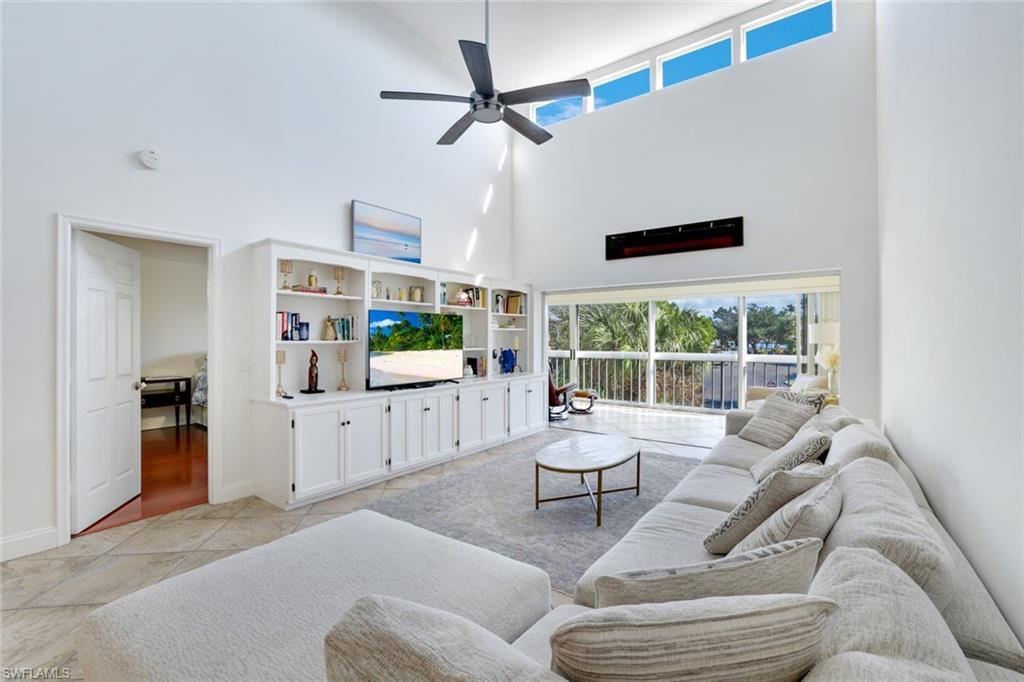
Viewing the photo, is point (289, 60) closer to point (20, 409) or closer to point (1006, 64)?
point (20, 409)

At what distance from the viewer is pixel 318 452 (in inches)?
142

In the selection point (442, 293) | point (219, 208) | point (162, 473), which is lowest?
point (162, 473)

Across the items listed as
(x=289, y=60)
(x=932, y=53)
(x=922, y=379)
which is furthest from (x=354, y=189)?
(x=922, y=379)

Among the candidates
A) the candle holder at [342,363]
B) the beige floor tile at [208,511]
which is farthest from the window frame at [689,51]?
the beige floor tile at [208,511]

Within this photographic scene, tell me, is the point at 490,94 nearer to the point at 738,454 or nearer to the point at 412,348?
the point at 412,348

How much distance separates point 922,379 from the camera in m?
2.28

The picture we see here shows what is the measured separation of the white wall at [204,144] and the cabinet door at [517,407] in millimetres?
1795

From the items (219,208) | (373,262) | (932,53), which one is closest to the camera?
(932,53)

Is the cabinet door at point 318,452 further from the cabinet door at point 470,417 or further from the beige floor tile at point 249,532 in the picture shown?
the cabinet door at point 470,417

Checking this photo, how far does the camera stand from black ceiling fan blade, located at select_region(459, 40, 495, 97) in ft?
8.79

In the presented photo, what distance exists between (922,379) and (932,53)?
60.7 inches

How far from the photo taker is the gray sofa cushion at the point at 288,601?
1.17m

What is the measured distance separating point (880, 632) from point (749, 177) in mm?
5009

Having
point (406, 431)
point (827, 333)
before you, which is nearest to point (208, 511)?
point (406, 431)
